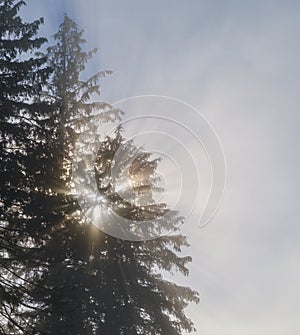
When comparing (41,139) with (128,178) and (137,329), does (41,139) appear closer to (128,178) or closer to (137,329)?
(128,178)

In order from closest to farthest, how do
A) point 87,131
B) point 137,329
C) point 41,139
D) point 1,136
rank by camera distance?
point 1,136
point 41,139
point 137,329
point 87,131

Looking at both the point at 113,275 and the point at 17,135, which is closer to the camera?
the point at 17,135

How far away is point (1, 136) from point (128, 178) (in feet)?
20.2

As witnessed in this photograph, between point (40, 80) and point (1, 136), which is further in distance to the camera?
point (40, 80)

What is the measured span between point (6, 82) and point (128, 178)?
637 centimetres

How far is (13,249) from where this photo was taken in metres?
12.1

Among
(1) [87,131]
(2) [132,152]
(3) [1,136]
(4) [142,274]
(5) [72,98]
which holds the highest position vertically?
(5) [72,98]

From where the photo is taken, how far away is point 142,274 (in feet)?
54.1

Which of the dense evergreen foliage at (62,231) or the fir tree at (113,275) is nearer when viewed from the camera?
the dense evergreen foliage at (62,231)

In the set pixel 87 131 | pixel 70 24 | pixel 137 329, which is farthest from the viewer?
pixel 70 24

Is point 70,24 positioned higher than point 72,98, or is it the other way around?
point 70,24

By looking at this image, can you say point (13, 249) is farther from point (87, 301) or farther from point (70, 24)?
point (70, 24)

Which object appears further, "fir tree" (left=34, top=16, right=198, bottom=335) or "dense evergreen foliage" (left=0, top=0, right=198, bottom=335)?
"fir tree" (left=34, top=16, right=198, bottom=335)

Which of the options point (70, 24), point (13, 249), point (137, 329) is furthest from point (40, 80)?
point (70, 24)
